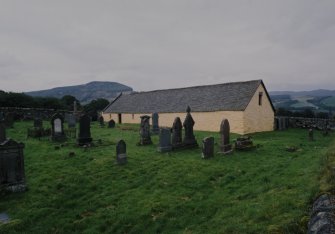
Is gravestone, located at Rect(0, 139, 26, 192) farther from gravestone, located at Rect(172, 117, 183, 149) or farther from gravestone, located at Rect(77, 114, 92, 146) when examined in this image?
gravestone, located at Rect(172, 117, 183, 149)

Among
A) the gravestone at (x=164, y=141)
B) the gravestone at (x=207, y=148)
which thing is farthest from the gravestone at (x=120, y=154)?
the gravestone at (x=207, y=148)

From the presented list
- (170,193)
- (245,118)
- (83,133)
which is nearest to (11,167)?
(170,193)

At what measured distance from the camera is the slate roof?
28484 mm

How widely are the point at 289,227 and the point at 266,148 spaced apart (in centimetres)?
1132

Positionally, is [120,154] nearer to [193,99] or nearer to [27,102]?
[193,99]

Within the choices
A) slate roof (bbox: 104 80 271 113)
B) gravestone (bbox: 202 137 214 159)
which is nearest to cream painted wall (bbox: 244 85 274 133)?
slate roof (bbox: 104 80 271 113)

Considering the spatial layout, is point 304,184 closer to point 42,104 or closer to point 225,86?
point 225,86

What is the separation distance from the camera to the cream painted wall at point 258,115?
1057 inches

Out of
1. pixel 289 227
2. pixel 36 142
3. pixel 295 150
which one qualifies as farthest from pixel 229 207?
pixel 36 142

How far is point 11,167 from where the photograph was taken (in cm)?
1023

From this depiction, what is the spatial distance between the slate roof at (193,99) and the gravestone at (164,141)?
12.1m

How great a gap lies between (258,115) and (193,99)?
320 inches

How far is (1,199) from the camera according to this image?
31.6ft

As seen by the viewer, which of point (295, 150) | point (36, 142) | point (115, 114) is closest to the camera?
point (295, 150)
